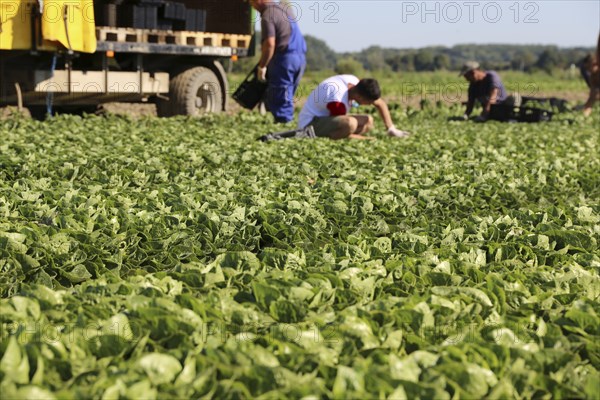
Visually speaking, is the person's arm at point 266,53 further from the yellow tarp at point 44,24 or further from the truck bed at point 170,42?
the yellow tarp at point 44,24

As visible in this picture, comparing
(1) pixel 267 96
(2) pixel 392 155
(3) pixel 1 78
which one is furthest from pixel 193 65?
(2) pixel 392 155

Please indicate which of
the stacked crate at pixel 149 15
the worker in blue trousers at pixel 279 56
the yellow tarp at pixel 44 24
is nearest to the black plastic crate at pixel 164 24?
the stacked crate at pixel 149 15

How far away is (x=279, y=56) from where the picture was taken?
12883 millimetres

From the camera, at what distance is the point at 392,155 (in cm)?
892

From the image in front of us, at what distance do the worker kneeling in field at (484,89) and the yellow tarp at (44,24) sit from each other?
8.13 m

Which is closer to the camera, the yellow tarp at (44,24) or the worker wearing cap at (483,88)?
the yellow tarp at (44,24)

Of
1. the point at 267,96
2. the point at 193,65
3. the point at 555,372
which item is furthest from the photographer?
the point at 193,65

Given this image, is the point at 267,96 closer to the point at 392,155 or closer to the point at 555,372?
the point at 392,155

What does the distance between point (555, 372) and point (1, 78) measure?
10.7 metres

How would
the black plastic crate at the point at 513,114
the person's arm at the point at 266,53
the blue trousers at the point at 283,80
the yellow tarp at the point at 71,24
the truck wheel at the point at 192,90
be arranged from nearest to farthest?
1. the yellow tarp at the point at 71,24
2. the person's arm at the point at 266,53
3. the blue trousers at the point at 283,80
4. the truck wheel at the point at 192,90
5. the black plastic crate at the point at 513,114

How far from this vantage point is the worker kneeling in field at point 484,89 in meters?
16.6

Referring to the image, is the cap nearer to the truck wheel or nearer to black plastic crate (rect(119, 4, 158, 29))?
the truck wheel

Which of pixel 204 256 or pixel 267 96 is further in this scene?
pixel 267 96

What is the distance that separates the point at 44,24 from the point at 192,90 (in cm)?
347
